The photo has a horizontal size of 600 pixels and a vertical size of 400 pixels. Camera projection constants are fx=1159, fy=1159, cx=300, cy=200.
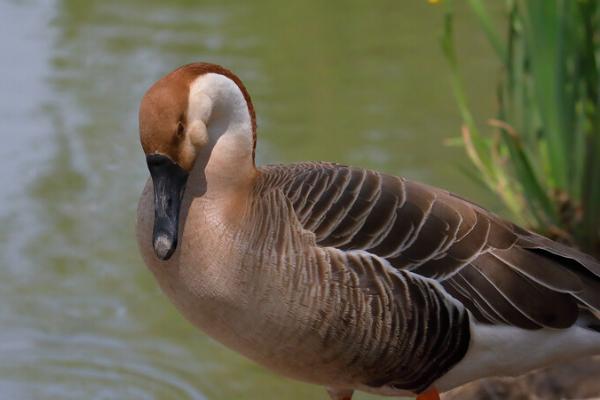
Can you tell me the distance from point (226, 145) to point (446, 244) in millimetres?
935

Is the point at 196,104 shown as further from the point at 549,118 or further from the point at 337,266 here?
the point at 549,118

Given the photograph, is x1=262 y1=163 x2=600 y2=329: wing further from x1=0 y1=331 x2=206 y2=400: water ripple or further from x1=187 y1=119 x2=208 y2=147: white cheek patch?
x1=0 y1=331 x2=206 y2=400: water ripple

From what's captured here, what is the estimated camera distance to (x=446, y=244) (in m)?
4.46

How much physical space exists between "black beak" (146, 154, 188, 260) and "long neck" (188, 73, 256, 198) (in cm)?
16

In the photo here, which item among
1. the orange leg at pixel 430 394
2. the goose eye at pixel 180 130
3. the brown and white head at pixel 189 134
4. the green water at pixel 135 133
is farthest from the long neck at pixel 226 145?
the green water at pixel 135 133

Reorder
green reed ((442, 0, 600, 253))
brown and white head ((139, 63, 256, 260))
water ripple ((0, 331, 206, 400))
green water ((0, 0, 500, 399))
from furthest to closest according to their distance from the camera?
green water ((0, 0, 500, 399)) → green reed ((442, 0, 600, 253)) → water ripple ((0, 331, 206, 400)) → brown and white head ((139, 63, 256, 260))

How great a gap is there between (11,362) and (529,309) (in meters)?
2.84

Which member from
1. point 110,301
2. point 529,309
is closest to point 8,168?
point 110,301

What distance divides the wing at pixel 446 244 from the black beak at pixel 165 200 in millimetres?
475

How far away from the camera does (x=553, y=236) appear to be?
20.5ft

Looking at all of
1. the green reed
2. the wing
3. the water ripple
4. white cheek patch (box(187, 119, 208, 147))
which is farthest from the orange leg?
the green reed

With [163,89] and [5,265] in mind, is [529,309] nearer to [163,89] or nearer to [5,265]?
[163,89]

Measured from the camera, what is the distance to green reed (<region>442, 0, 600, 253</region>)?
5891 millimetres

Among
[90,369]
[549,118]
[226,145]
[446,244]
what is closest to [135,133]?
[90,369]
